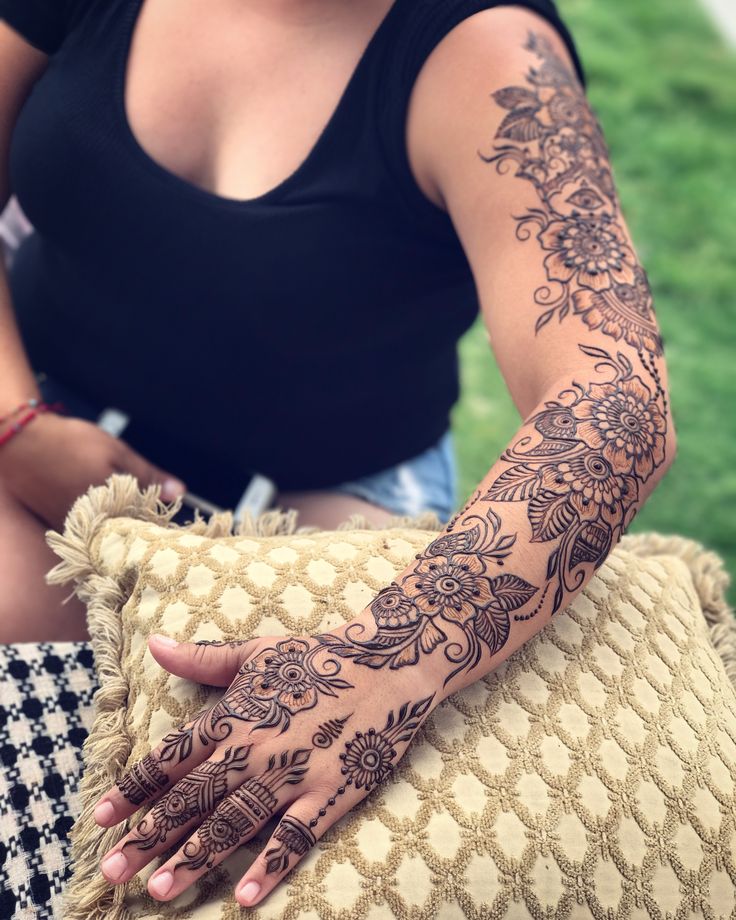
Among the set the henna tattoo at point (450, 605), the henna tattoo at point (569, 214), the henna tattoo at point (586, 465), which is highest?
the henna tattoo at point (569, 214)

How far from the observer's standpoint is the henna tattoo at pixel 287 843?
72 centimetres

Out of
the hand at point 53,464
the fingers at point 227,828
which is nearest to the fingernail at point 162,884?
the fingers at point 227,828

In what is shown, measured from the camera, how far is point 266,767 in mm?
741

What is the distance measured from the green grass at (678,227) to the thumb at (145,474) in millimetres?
1093

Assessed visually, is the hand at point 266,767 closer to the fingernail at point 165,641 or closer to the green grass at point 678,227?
the fingernail at point 165,641

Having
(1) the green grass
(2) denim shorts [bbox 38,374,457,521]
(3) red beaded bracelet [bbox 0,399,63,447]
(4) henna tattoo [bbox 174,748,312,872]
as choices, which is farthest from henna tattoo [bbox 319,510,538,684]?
(1) the green grass

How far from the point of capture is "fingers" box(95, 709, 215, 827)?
764 mm

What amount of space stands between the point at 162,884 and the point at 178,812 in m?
0.06

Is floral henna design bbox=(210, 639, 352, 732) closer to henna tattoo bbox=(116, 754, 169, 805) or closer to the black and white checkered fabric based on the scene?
henna tattoo bbox=(116, 754, 169, 805)

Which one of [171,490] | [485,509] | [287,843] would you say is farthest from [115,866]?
[171,490]

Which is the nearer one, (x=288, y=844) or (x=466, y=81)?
(x=288, y=844)

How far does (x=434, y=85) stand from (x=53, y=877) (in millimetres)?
899

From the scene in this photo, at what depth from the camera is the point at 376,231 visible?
1065mm

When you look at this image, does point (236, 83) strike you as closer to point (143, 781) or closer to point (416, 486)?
point (416, 486)
